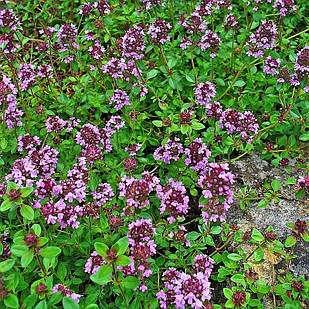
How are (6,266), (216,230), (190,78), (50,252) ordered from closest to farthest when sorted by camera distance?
(6,266) → (50,252) → (216,230) → (190,78)

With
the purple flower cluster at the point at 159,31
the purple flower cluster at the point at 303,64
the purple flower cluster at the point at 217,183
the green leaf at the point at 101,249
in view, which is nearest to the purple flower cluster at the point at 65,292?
the green leaf at the point at 101,249

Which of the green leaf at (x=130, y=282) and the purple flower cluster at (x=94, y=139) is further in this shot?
the purple flower cluster at (x=94, y=139)

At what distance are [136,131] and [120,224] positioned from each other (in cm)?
135

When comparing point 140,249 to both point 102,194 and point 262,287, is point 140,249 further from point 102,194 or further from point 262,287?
point 262,287

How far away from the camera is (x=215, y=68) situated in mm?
4426

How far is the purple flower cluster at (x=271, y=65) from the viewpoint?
3896mm

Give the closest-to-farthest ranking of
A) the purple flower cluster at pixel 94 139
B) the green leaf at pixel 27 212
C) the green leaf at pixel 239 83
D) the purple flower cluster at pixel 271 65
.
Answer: the green leaf at pixel 27 212 → the purple flower cluster at pixel 94 139 → the purple flower cluster at pixel 271 65 → the green leaf at pixel 239 83

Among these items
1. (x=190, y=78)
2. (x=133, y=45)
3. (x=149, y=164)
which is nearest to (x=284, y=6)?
(x=190, y=78)

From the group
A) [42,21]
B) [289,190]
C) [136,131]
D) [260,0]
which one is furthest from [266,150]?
[42,21]

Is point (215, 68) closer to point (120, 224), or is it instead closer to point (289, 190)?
point (289, 190)

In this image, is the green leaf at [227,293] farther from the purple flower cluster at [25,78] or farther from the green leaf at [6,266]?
the purple flower cluster at [25,78]

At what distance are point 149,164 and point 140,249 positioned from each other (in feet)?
4.78

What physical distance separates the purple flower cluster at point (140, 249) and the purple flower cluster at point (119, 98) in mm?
1568

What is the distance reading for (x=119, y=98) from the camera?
3764 mm
